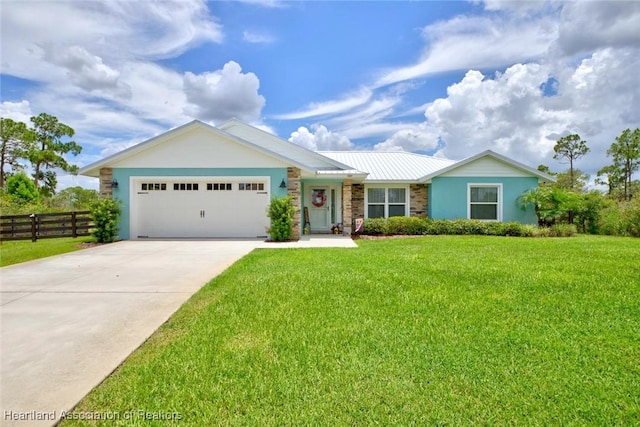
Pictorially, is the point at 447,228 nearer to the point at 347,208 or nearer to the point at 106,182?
the point at 347,208

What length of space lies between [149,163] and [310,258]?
373 inches

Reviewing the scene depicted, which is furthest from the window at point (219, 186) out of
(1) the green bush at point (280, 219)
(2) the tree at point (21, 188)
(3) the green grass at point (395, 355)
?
(2) the tree at point (21, 188)

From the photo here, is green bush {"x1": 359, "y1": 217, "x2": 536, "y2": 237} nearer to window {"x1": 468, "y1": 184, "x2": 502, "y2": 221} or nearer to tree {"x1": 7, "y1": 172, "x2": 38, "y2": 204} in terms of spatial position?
window {"x1": 468, "y1": 184, "x2": 502, "y2": 221}

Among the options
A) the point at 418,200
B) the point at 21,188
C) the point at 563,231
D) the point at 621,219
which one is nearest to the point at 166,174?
the point at 418,200

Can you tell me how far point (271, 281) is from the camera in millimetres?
6773

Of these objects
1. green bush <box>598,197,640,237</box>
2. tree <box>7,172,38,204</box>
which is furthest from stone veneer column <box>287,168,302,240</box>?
tree <box>7,172,38,204</box>

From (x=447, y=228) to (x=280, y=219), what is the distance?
7856mm

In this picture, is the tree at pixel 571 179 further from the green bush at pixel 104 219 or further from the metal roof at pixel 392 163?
the green bush at pixel 104 219

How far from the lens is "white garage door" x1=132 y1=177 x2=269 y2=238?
1516 centimetres

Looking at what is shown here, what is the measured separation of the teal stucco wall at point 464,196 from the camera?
17094 mm

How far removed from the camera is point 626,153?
31578 millimetres

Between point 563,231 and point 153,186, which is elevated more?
point 153,186

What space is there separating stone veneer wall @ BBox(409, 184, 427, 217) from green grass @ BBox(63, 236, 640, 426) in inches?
439

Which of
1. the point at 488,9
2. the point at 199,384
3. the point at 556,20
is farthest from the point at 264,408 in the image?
the point at 556,20
